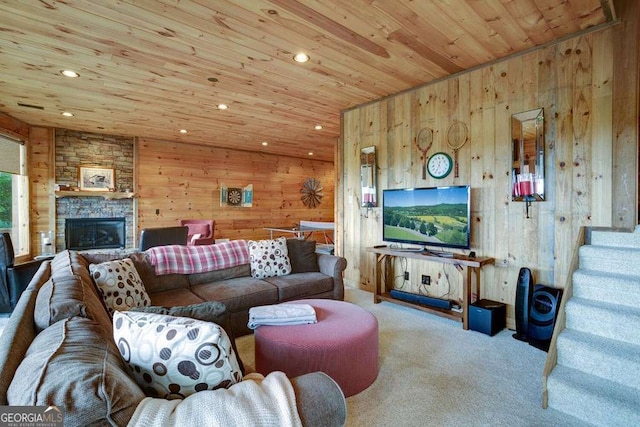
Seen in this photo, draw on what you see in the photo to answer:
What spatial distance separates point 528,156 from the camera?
9.88 ft

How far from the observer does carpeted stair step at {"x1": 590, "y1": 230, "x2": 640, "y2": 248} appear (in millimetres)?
2389

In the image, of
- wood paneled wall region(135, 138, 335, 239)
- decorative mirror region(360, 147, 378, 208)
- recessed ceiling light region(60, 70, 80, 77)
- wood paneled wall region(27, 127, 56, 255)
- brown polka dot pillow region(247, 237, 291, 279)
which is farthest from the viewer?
wood paneled wall region(135, 138, 335, 239)

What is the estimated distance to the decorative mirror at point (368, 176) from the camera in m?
4.36

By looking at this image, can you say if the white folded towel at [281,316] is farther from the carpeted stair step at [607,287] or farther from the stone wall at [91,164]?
the stone wall at [91,164]

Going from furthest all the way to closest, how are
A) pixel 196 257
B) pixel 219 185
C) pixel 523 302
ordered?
1. pixel 219 185
2. pixel 196 257
3. pixel 523 302

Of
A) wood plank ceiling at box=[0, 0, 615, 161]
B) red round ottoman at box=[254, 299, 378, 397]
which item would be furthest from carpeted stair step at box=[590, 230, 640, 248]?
red round ottoman at box=[254, 299, 378, 397]

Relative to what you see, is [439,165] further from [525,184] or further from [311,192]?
[311,192]

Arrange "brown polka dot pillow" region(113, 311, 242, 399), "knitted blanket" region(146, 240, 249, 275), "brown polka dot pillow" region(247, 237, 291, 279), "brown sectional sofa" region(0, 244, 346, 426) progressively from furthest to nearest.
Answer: "brown polka dot pillow" region(247, 237, 291, 279), "knitted blanket" region(146, 240, 249, 275), "brown polka dot pillow" region(113, 311, 242, 399), "brown sectional sofa" region(0, 244, 346, 426)

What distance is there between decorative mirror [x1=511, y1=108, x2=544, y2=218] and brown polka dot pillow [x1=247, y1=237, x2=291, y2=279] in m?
2.43

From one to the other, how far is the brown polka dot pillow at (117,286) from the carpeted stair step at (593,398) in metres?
2.82

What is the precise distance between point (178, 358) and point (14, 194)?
6.38m

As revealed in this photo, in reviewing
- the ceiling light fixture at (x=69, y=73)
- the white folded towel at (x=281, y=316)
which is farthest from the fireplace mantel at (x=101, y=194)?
the white folded towel at (x=281, y=316)

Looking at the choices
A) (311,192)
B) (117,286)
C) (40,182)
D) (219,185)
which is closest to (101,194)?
(40,182)

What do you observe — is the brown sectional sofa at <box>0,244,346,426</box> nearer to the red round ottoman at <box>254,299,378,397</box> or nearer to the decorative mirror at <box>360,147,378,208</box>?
the red round ottoman at <box>254,299,378,397</box>
